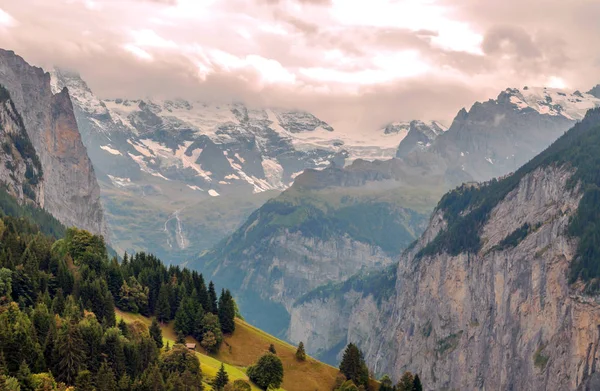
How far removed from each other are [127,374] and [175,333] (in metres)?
51.8

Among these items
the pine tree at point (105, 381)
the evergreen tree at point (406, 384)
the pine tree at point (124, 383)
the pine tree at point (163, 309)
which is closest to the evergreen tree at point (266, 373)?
the pine tree at point (163, 309)

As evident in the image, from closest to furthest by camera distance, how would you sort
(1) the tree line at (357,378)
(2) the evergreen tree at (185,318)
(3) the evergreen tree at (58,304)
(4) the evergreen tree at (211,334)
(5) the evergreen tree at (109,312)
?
(3) the evergreen tree at (58,304) < (5) the evergreen tree at (109,312) < (1) the tree line at (357,378) < (4) the evergreen tree at (211,334) < (2) the evergreen tree at (185,318)

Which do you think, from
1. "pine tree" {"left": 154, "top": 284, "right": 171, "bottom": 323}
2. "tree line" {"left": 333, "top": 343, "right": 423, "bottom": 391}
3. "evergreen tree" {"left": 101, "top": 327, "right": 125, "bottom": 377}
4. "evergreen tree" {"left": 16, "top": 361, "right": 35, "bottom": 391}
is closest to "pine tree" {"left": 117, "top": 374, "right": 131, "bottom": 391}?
"evergreen tree" {"left": 101, "top": 327, "right": 125, "bottom": 377}

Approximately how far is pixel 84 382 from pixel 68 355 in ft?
19.8

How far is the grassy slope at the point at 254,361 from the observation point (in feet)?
578

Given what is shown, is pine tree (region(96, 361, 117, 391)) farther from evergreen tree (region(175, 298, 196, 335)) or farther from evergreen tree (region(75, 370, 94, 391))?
evergreen tree (region(175, 298, 196, 335))

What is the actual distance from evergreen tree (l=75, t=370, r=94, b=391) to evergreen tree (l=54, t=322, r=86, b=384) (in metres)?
2.00

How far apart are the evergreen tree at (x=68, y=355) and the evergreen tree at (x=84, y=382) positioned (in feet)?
6.57

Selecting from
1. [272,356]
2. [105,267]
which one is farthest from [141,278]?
[272,356]

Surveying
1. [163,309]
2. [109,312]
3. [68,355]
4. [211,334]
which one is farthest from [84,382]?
[163,309]

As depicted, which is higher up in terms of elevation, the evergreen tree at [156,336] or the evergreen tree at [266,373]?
the evergreen tree at [156,336]

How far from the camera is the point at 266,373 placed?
168 metres

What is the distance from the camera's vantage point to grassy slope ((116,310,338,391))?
578 ft

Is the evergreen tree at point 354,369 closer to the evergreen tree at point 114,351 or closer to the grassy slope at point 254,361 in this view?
the grassy slope at point 254,361
